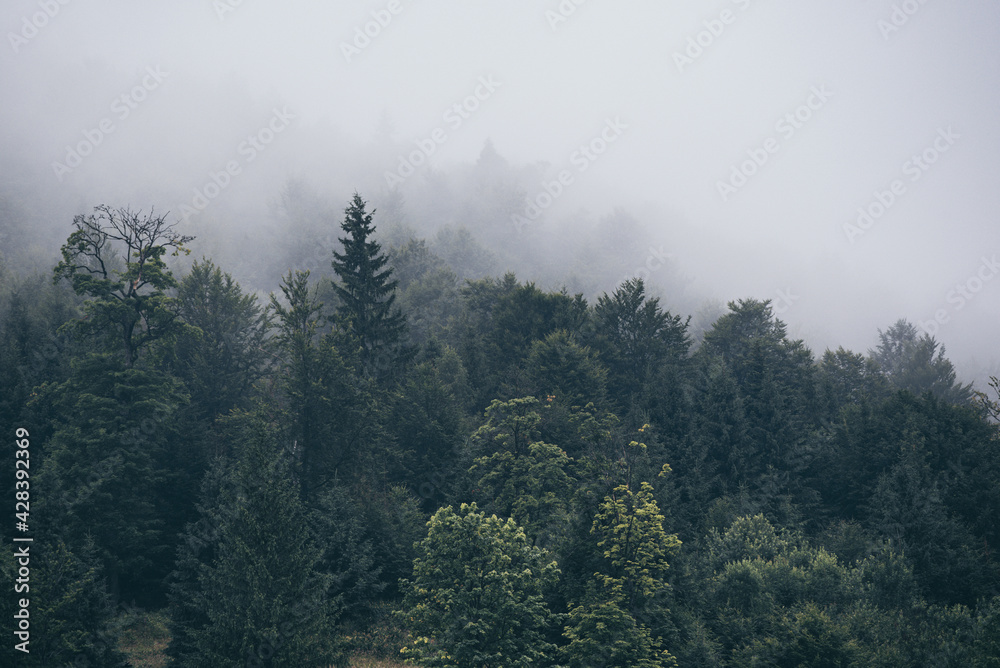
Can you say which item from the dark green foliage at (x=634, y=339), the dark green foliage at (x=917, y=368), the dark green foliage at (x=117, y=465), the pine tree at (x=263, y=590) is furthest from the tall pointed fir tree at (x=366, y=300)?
the dark green foliage at (x=917, y=368)

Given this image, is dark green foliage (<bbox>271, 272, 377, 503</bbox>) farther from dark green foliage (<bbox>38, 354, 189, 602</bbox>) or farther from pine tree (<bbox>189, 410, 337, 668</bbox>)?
pine tree (<bbox>189, 410, 337, 668</bbox>)

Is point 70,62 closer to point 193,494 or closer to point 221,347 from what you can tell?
point 221,347

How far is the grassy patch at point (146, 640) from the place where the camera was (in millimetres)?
28938

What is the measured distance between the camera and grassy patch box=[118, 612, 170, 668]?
94.9 ft


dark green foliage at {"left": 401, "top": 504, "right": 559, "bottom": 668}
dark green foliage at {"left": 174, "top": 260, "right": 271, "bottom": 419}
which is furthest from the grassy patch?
dark green foliage at {"left": 174, "top": 260, "right": 271, "bottom": 419}

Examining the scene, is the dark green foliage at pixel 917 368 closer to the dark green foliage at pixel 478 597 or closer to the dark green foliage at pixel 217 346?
the dark green foliage at pixel 478 597

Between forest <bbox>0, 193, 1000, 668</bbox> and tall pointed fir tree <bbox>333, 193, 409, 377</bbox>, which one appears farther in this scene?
tall pointed fir tree <bbox>333, 193, 409, 377</bbox>

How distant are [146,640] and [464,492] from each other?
62.7 feet

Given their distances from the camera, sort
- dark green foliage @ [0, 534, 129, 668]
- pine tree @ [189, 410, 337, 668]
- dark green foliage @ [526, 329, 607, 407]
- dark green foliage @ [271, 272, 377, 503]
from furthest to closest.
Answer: dark green foliage @ [526, 329, 607, 407] < dark green foliage @ [271, 272, 377, 503] < pine tree @ [189, 410, 337, 668] < dark green foliage @ [0, 534, 129, 668]

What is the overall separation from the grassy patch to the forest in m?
0.29

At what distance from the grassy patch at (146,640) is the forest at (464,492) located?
0.95 ft

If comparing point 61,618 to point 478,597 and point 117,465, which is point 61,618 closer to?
point 117,465

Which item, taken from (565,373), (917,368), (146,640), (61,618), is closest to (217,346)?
(146,640)

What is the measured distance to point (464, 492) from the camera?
121ft
